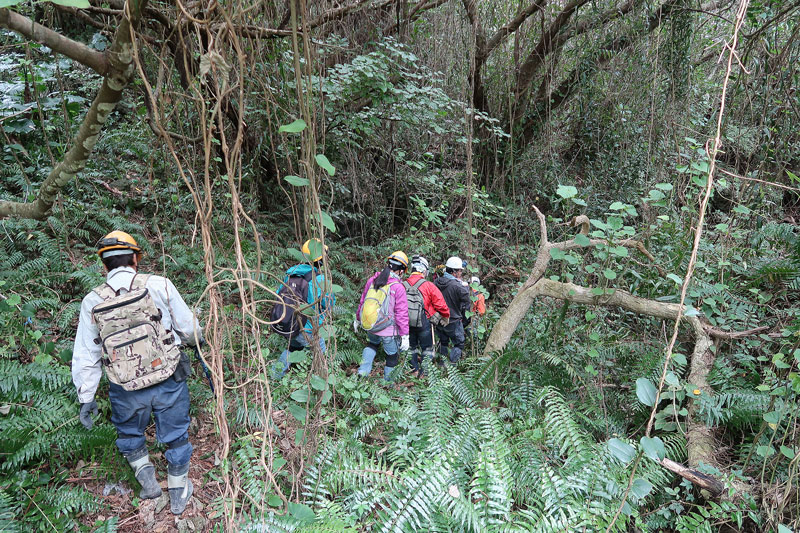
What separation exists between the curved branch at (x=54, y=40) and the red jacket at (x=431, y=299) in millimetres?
3961

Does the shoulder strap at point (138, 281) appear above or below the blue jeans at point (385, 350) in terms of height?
above

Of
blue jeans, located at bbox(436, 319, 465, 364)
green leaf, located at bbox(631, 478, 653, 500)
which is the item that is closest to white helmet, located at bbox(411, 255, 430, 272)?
blue jeans, located at bbox(436, 319, 465, 364)

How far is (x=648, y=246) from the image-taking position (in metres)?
5.56

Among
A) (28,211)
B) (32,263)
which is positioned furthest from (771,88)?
(32,263)

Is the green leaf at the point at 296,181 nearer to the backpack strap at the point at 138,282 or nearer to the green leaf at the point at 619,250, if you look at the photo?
the backpack strap at the point at 138,282

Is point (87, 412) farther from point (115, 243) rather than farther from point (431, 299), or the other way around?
point (431, 299)

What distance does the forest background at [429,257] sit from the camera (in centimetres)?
238

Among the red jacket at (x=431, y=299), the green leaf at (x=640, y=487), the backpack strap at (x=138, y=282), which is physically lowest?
the red jacket at (x=431, y=299)

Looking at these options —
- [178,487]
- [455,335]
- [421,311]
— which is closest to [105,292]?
[178,487]

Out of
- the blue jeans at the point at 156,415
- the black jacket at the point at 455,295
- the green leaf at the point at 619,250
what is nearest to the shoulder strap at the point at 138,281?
the blue jeans at the point at 156,415

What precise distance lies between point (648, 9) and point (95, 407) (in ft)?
30.5

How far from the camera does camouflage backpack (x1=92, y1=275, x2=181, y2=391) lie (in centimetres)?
298

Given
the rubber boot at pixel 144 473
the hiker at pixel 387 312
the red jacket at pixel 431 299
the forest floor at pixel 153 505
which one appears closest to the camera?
the forest floor at pixel 153 505

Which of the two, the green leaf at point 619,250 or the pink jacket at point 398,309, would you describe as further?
the pink jacket at point 398,309
